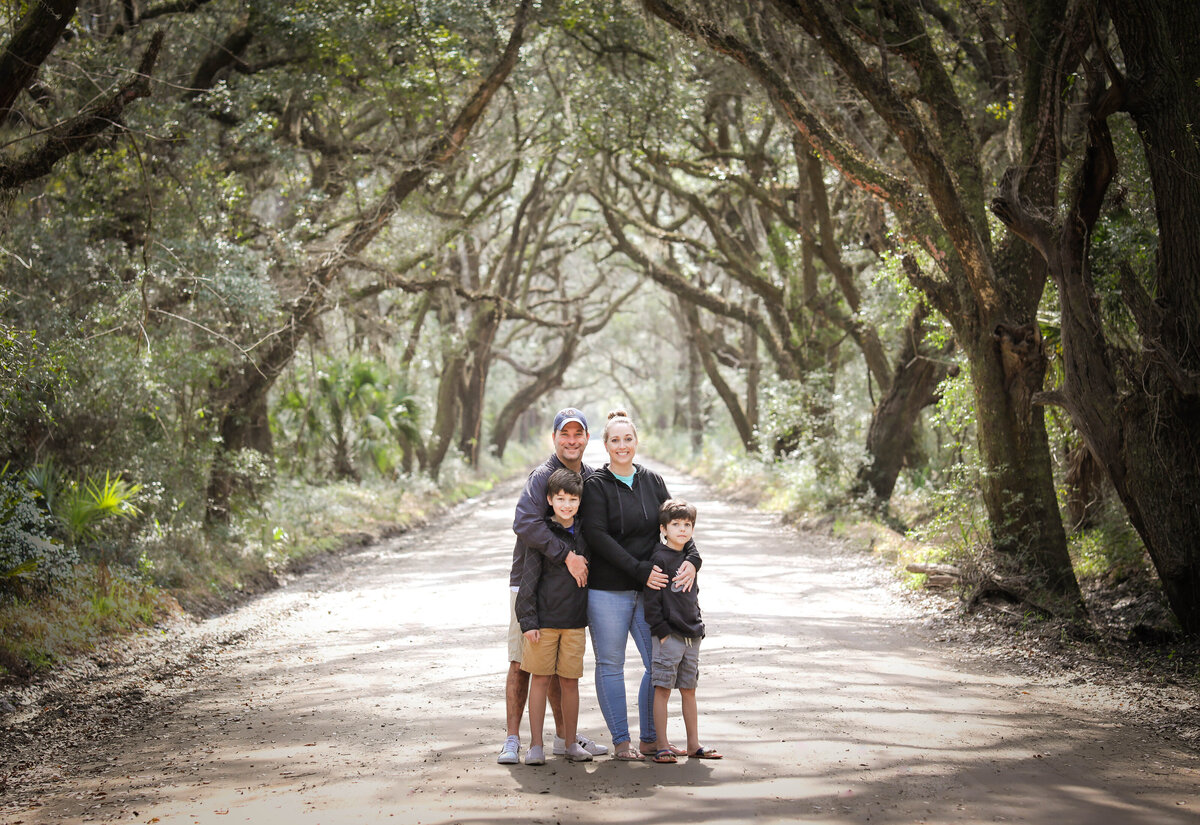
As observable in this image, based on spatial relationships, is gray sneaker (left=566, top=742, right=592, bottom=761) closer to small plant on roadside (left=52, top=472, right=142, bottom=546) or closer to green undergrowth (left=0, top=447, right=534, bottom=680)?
green undergrowth (left=0, top=447, right=534, bottom=680)

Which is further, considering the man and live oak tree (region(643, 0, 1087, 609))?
live oak tree (region(643, 0, 1087, 609))

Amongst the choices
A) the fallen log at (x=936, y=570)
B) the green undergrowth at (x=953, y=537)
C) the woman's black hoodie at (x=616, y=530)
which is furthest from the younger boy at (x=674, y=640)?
the fallen log at (x=936, y=570)

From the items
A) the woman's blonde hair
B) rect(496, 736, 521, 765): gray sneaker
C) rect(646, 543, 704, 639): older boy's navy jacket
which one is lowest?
rect(496, 736, 521, 765): gray sneaker

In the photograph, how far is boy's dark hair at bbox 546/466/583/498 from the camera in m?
5.57

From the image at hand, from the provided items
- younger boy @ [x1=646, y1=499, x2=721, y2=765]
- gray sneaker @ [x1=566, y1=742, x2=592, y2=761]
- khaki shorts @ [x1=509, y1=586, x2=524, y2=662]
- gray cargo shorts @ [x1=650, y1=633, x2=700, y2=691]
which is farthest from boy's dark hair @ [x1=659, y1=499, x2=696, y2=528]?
gray sneaker @ [x1=566, y1=742, x2=592, y2=761]

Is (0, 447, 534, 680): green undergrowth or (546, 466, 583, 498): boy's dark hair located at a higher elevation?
(546, 466, 583, 498): boy's dark hair

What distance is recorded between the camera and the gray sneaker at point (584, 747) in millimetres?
5637

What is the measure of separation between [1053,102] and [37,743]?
8.54m

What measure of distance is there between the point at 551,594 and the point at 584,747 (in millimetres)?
828

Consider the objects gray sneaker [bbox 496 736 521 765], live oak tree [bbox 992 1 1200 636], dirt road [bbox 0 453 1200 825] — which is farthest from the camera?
live oak tree [bbox 992 1 1200 636]

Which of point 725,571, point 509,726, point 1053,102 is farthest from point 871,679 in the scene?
point 725,571

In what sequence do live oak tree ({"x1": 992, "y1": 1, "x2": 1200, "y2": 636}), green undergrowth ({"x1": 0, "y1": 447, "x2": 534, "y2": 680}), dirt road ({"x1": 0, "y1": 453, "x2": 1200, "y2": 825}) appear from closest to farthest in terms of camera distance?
1. dirt road ({"x1": 0, "y1": 453, "x2": 1200, "y2": 825})
2. live oak tree ({"x1": 992, "y1": 1, "x2": 1200, "y2": 636})
3. green undergrowth ({"x1": 0, "y1": 447, "x2": 534, "y2": 680})

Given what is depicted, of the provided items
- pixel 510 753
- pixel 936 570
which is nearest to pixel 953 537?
pixel 936 570

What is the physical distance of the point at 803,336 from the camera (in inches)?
842
